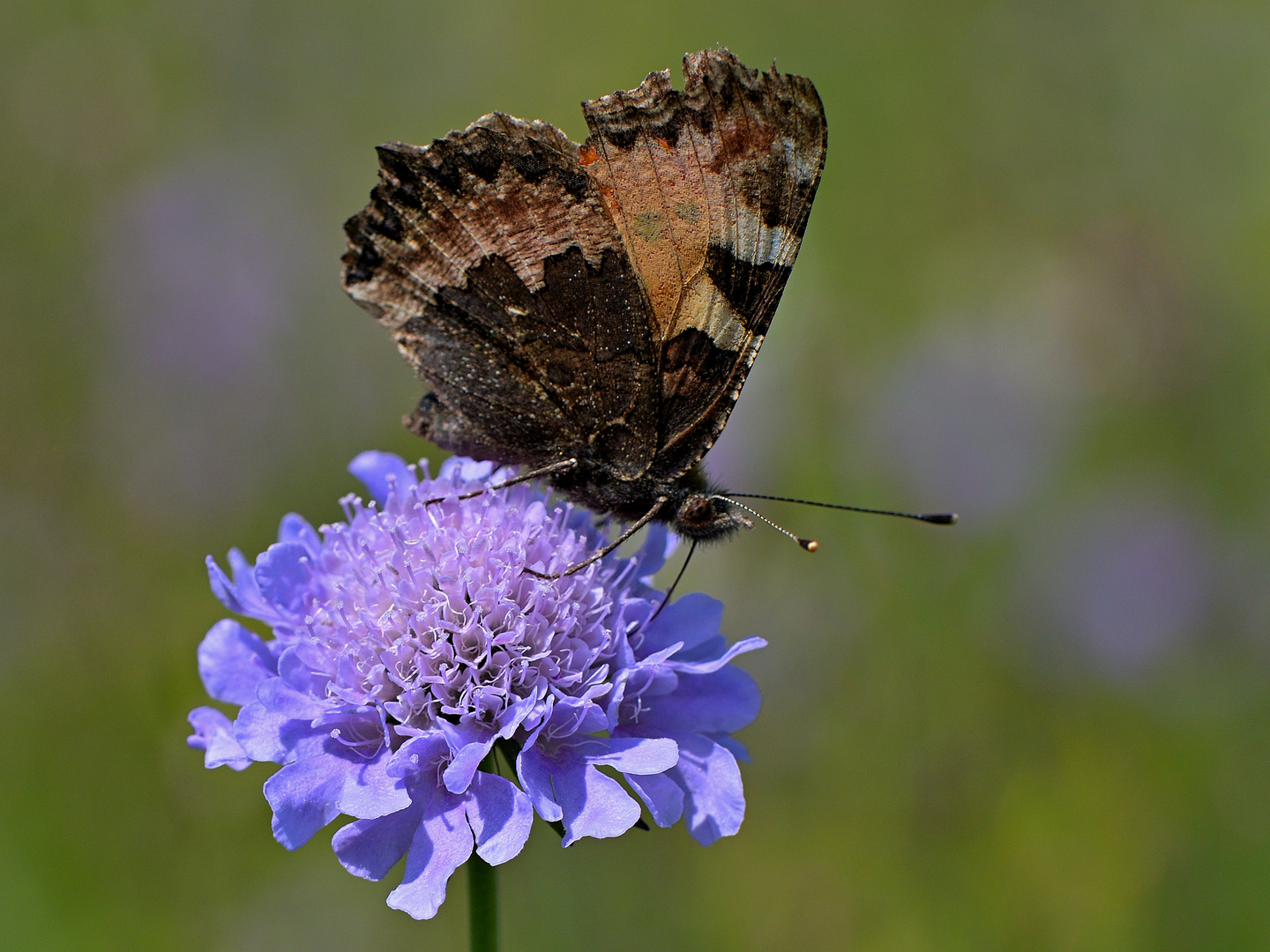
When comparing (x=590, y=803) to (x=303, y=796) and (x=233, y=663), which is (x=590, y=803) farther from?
(x=233, y=663)

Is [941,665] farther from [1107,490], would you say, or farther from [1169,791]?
[1107,490]

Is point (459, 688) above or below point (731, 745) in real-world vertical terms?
above

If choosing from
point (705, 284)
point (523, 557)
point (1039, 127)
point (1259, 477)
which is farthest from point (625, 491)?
point (1039, 127)

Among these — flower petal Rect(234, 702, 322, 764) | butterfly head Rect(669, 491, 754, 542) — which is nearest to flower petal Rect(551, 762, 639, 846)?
flower petal Rect(234, 702, 322, 764)

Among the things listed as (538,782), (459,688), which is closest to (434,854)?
(538,782)

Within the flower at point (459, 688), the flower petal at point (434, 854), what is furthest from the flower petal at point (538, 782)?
the flower petal at point (434, 854)

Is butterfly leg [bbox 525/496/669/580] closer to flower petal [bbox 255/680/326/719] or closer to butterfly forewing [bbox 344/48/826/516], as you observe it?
butterfly forewing [bbox 344/48/826/516]

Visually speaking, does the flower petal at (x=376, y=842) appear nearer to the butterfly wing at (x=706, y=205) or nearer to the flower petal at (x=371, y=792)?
the flower petal at (x=371, y=792)
